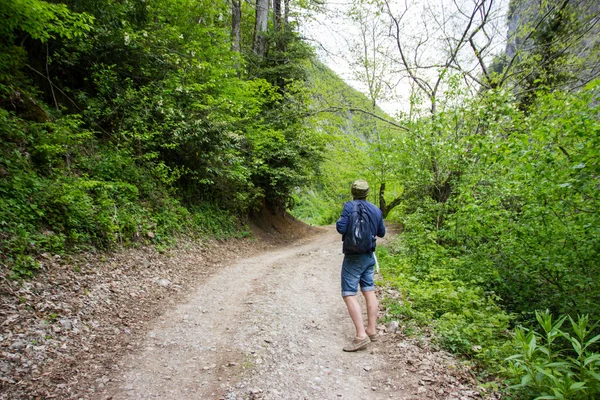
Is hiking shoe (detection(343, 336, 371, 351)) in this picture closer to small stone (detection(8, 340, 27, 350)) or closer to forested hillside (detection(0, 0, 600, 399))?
forested hillside (detection(0, 0, 600, 399))

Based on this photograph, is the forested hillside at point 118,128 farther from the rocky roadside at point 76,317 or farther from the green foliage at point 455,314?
the green foliage at point 455,314

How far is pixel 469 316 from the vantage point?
4.67 m

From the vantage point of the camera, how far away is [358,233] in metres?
4.13

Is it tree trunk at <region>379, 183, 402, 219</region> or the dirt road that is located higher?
tree trunk at <region>379, 183, 402, 219</region>

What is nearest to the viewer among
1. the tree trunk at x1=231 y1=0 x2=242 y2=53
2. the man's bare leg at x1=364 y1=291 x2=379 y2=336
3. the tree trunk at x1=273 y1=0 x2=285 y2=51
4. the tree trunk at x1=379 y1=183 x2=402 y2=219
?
the man's bare leg at x1=364 y1=291 x2=379 y2=336

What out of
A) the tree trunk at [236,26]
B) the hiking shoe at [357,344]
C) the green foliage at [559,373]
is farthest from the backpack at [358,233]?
the tree trunk at [236,26]

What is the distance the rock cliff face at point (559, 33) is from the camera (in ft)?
32.0

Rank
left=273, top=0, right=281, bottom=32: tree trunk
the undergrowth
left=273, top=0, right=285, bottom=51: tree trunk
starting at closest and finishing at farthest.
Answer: the undergrowth < left=273, top=0, right=285, bottom=51: tree trunk < left=273, top=0, right=281, bottom=32: tree trunk

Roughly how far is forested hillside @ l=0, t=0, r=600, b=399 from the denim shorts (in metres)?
1.02

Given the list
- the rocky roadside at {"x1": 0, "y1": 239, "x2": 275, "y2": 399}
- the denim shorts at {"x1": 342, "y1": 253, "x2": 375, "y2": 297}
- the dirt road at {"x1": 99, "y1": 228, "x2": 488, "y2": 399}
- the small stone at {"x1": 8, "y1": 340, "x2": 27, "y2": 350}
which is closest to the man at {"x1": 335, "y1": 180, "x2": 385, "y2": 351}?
the denim shorts at {"x1": 342, "y1": 253, "x2": 375, "y2": 297}

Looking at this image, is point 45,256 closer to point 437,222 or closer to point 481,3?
point 437,222

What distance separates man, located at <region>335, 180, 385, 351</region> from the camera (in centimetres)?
412

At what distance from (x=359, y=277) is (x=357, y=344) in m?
0.84

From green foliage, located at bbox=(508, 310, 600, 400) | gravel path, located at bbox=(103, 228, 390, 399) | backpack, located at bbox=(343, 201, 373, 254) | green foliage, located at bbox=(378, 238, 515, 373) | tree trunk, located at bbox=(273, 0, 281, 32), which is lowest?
gravel path, located at bbox=(103, 228, 390, 399)
